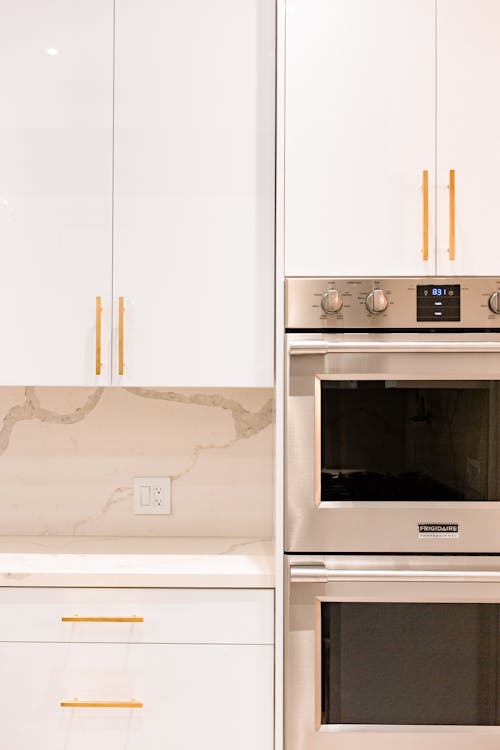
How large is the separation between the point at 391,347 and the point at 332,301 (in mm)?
162

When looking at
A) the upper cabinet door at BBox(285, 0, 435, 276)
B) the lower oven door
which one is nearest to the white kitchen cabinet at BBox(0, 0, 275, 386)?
the upper cabinet door at BBox(285, 0, 435, 276)

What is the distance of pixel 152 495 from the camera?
2.02m

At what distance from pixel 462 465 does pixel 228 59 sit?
1097mm

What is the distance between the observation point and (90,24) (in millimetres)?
1688

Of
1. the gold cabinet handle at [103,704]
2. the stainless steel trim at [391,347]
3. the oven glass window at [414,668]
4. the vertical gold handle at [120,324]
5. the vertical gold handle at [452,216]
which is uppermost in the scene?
the vertical gold handle at [452,216]

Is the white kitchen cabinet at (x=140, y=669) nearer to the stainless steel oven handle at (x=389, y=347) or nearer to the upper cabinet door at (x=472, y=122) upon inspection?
the stainless steel oven handle at (x=389, y=347)

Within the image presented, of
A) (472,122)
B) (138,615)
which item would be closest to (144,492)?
(138,615)

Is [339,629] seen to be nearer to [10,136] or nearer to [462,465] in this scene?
[462,465]

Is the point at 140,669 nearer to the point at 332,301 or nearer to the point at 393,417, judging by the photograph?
the point at 393,417

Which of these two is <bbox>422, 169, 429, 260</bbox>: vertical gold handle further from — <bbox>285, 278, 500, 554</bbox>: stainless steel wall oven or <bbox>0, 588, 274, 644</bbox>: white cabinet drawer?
<bbox>0, 588, 274, 644</bbox>: white cabinet drawer

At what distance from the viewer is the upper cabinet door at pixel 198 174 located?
1.68 m

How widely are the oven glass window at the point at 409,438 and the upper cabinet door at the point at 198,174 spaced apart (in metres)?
0.26

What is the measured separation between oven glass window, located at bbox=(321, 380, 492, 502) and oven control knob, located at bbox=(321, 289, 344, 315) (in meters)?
0.16

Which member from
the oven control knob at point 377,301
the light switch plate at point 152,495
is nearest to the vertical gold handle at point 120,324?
the light switch plate at point 152,495
